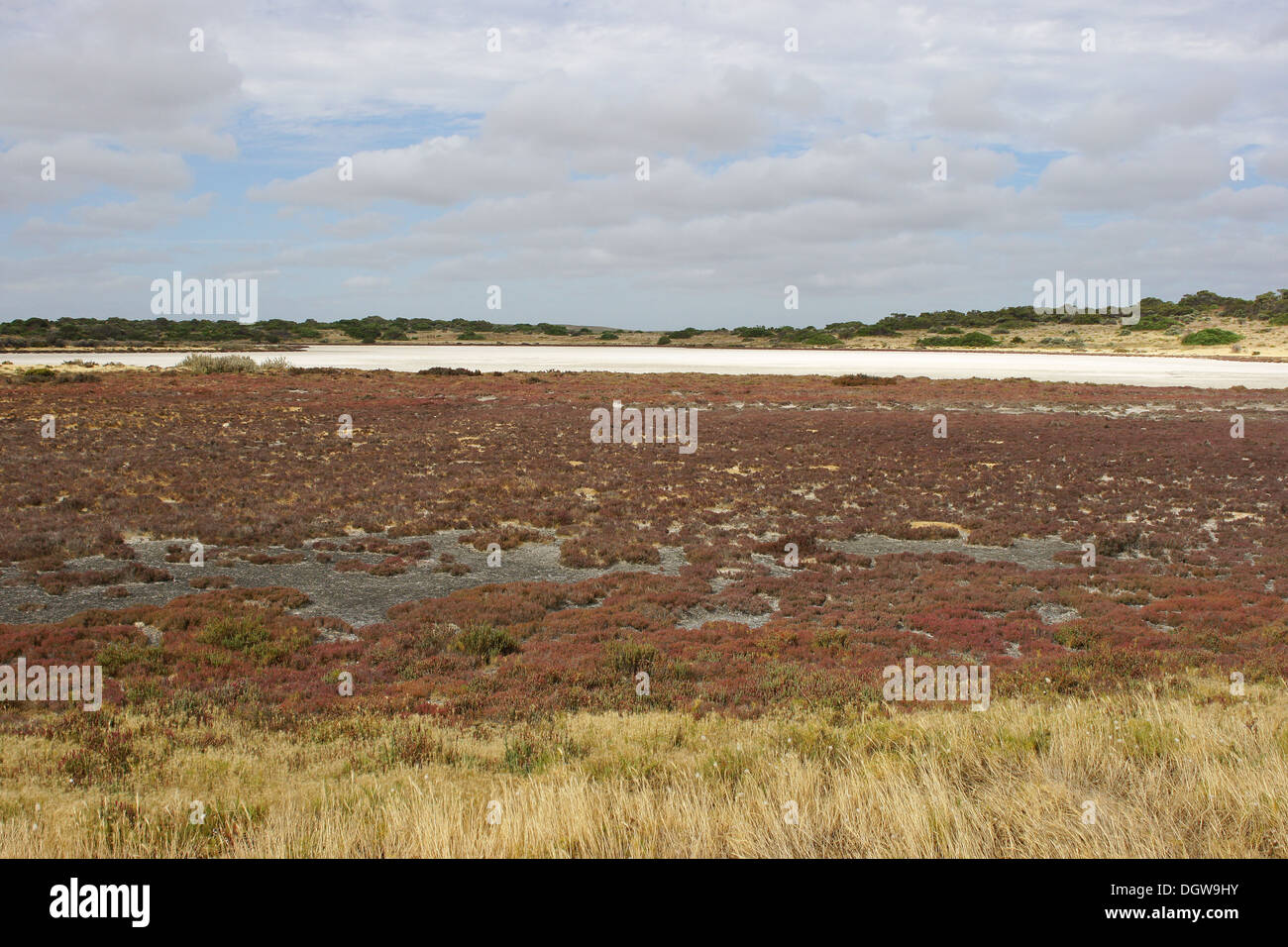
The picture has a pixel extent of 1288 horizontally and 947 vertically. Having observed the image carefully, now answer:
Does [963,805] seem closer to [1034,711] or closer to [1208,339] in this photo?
[1034,711]

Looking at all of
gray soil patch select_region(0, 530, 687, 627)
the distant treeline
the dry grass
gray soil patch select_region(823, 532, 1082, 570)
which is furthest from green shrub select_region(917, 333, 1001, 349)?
the dry grass

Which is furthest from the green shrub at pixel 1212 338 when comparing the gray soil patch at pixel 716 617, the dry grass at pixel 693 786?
the dry grass at pixel 693 786

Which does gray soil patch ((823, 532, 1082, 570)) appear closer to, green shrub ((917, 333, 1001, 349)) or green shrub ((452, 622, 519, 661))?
green shrub ((452, 622, 519, 661))

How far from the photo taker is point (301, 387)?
65.6 meters

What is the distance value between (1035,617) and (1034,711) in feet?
22.2

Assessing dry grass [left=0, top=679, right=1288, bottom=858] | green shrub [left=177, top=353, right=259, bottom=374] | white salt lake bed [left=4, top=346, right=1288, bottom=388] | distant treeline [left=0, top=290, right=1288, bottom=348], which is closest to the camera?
dry grass [left=0, top=679, right=1288, bottom=858]

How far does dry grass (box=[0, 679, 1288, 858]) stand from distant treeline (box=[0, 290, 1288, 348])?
136 metres

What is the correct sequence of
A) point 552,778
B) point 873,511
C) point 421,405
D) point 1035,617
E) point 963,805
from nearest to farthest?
point 963,805 → point 552,778 → point 1035,617 → point 873,511 → point 421,405

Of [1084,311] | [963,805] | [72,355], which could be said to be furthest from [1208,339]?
[72,355]

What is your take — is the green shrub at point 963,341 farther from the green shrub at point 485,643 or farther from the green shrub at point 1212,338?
the green shrub at point 485,643

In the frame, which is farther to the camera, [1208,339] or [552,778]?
[1208,339]

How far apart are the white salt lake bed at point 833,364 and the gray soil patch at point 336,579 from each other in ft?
228

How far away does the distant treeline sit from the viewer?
134375 mm
